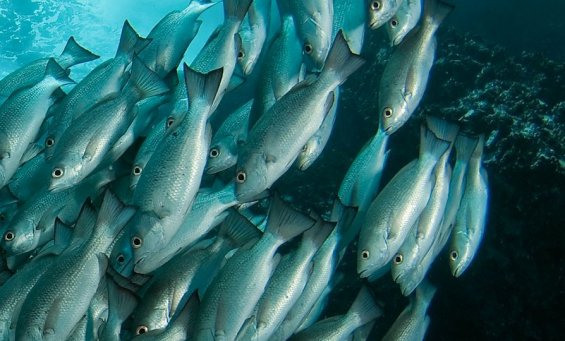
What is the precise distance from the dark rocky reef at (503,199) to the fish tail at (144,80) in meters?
2.68

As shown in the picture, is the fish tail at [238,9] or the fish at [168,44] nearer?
the fish tail at [238,9]

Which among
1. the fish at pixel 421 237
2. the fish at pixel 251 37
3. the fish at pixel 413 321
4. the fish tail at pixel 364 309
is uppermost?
the fish at pixel 251 37

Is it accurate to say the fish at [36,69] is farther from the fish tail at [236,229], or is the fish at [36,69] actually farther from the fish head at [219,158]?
the fish tail at [236,229]

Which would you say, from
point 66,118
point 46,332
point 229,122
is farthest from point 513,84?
point 46,332

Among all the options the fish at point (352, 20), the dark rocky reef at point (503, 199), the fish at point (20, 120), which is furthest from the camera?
the dark rocky reef at point (503, 199)

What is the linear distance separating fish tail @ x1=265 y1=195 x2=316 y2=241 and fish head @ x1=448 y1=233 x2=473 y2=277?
1281 millimetres

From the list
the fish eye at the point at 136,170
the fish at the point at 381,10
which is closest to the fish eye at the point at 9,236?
the fish eye at the point at 136,170

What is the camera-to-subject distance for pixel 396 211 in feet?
10.4

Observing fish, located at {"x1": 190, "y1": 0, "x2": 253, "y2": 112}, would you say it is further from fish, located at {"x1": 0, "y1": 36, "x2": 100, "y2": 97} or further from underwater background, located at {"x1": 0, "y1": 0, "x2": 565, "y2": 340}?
underwater background, located at {"x1": 0, "y1": 0, "x2": 565, "y2": 340}

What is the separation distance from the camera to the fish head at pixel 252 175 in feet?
9.86

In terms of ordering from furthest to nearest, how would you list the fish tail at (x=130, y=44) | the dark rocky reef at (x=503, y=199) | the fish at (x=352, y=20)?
the dark rocky reef at (x=503, y=199), the fish tail at (x=130, y=44), the fish at (x=352, y=20)

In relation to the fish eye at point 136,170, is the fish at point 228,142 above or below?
below

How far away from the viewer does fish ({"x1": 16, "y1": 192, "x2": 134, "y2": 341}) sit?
2.94m

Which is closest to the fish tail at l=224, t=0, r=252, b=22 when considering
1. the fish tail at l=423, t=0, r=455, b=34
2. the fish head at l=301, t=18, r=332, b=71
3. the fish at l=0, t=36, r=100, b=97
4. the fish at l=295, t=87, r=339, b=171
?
the fish head at l=301, t=18, r=332, b=71
